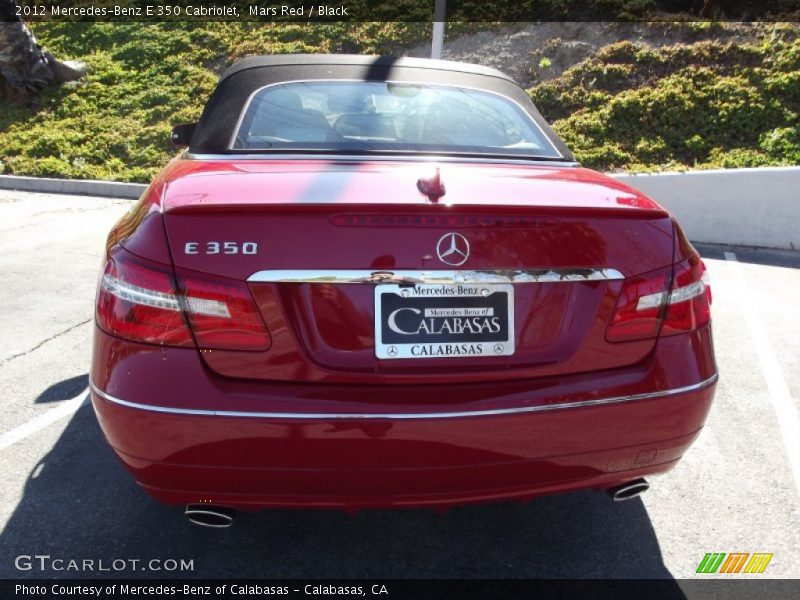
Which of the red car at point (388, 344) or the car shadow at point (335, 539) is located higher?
the red car at point (388, 344)

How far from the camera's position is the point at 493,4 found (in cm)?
1786

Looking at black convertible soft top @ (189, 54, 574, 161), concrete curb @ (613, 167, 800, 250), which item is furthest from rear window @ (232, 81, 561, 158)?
concrete curb @ (613, 167, 800, 250)

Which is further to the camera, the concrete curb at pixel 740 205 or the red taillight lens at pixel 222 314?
the concrete curb at pixel 740 205

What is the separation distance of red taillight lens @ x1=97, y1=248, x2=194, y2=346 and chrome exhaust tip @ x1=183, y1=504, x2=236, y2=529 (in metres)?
0.51

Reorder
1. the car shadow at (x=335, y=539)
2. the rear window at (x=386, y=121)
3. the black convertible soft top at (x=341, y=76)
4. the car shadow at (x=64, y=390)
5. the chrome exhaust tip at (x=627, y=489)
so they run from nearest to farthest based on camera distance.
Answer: the chrome exhaust tip at (x=627, y=489) < the car shadow at (x=335, y=539) < the rear window at (x=386, y=121) < the black convertible soft top at (x=341, y=76) < the car shadow at (x=64, y=390)

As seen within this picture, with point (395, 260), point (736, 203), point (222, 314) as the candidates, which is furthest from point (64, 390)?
point (736, 203)

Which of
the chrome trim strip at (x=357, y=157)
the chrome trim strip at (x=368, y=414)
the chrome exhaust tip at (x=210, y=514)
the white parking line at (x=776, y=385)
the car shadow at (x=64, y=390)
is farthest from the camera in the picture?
the car shadow at (x=64, y=390)

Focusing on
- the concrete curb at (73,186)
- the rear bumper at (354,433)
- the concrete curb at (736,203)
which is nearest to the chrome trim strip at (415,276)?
the rear bumper at (354,433)

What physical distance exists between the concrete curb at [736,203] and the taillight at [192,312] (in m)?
8.18

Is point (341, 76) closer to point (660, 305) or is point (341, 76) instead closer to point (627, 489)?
point (660, 305)

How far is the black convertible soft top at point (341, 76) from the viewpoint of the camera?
11.0 feet

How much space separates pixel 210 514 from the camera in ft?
7.25

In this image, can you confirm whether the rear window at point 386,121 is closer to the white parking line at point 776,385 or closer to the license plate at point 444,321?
the license plate at point 444,321

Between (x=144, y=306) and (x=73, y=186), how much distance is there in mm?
11950
